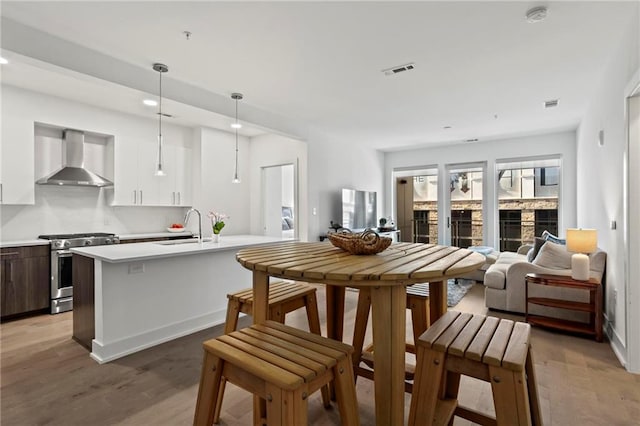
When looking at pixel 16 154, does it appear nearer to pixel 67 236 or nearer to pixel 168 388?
pixel 67 236

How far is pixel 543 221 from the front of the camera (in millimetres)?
6176

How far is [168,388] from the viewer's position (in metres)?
2.18

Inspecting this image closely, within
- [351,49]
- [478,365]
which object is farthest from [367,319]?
[351,49]

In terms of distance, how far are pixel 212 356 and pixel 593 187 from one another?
4.59m

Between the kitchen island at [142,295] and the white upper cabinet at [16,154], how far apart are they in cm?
168

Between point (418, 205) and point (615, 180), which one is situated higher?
point (615, 180)

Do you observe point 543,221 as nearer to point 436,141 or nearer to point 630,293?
point 436,141

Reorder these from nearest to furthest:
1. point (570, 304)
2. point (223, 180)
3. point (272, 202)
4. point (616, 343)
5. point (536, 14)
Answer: point (536, 14), point (616, 343), point (570, 304), point (223, 180), point (272, 202)

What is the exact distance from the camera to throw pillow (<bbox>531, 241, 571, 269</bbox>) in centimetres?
351

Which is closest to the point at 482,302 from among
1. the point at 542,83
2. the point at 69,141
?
the point at 542,83

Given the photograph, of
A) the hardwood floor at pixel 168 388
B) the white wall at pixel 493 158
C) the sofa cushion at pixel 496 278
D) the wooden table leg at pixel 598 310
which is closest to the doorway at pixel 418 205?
the white wall at pixel 493 158

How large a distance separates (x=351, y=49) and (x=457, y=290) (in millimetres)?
3597

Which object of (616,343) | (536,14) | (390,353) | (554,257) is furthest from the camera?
(554,257)

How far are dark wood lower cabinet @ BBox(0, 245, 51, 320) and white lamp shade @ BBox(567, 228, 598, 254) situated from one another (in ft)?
18.9
